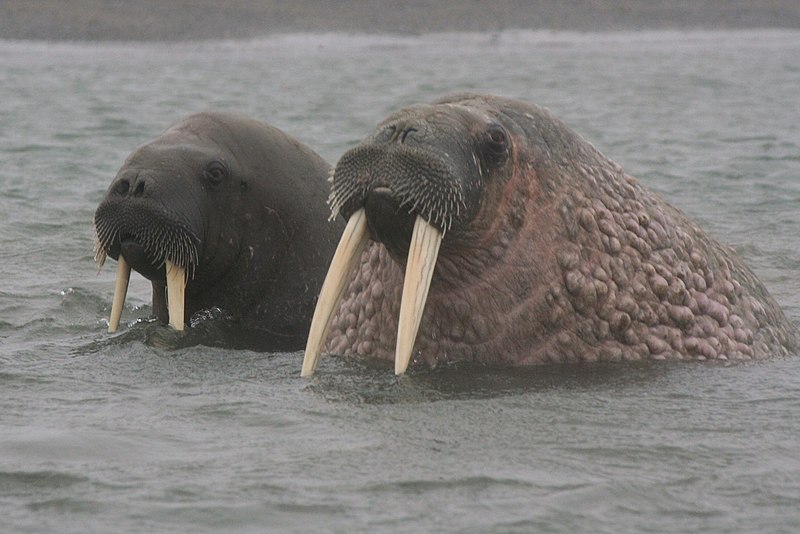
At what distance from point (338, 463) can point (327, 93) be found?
58.8 ft

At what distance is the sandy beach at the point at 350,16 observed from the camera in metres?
33.0

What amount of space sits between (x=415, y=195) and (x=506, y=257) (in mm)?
662

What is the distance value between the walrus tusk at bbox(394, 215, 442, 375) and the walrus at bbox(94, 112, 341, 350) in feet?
6.27

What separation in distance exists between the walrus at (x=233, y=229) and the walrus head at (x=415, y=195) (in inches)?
62.2

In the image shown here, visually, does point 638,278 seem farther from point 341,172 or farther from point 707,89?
point 707,89

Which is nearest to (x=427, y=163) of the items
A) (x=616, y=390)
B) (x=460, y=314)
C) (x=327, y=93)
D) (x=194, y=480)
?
(x=460, y=314)

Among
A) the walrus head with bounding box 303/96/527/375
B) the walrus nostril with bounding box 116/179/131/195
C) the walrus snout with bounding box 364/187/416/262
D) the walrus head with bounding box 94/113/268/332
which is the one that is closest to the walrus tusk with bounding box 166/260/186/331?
the walrus head with bounding box 94/113/268/332

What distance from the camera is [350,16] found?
35.4m

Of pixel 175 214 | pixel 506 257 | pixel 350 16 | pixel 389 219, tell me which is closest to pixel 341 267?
pixel 389 219

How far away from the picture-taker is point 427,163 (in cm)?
605

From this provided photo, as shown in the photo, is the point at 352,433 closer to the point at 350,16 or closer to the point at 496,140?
the point at 496,140

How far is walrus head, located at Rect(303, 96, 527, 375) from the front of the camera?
6035mm

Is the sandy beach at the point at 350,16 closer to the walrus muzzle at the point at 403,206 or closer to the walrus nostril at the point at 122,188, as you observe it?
the walrus nostril at the point at 122,188

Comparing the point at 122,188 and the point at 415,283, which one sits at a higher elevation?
the point at 122,188
